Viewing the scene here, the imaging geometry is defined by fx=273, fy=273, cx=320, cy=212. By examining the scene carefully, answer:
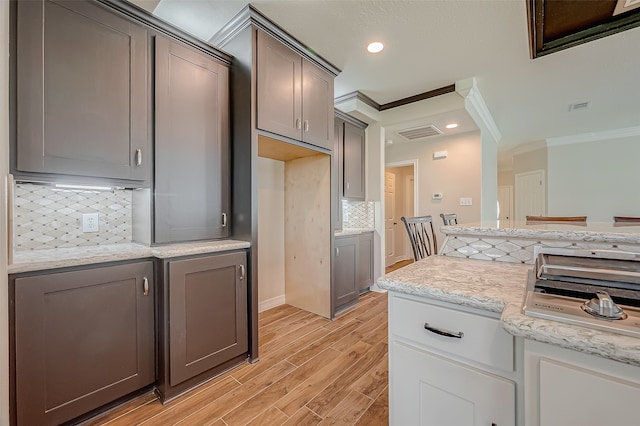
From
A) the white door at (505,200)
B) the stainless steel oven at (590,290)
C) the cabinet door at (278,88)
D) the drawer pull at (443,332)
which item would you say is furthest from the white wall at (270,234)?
the white door at (505,200)

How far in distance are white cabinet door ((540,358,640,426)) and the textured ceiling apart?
2.28 meters

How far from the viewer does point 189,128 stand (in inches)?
73.7

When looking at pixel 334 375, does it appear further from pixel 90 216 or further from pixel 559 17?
pixel 559 17

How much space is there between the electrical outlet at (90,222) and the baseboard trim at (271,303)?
5.66 feet

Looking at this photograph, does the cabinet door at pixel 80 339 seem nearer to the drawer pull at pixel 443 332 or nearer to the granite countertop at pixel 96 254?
the granite countertop at pixel 96 254

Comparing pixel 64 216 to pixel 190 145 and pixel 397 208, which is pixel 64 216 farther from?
pixel 397 208

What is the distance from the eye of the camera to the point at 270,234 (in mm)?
3084

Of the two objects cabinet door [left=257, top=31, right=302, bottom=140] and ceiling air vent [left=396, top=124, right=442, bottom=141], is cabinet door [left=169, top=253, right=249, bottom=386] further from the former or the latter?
ceiling air vent [left=396, top=124, right=442, bottom=141]

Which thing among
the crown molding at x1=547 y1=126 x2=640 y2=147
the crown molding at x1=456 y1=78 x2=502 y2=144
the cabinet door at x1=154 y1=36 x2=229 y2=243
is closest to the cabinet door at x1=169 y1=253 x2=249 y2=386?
the cabinet door at x1=154 y1=36 x2=229 y2=243

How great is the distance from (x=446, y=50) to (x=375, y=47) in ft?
2.17

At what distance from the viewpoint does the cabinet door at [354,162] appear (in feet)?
11.4

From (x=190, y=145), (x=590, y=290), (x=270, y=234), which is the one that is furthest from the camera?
(x=270, y=234)

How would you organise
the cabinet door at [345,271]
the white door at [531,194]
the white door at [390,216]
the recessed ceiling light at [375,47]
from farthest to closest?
the white door at [531,194] < the white door at [390,216] < the cabinet door at [345,271] < the recessed ceiling light at [375,47]

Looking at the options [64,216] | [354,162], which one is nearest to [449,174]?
[354,162]
